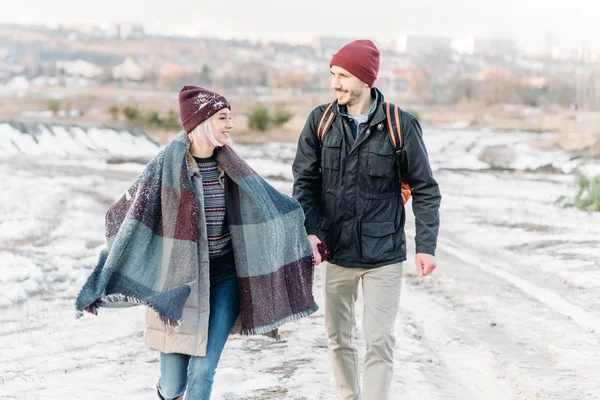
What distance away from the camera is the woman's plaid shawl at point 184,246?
3457mm

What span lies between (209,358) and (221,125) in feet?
3.38

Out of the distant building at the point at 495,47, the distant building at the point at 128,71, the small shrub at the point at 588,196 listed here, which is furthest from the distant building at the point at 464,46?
the small shrub at the point at 588,196

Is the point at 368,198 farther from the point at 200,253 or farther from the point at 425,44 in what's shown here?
the point at 425,44

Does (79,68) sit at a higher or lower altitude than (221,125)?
lower

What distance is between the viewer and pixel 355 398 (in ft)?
13.8

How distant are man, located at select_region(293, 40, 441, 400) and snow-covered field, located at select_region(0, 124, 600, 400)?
1080mm

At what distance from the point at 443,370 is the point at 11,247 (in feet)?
22.7

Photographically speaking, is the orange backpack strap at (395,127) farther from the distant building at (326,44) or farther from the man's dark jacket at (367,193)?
the distant building at (326,44)

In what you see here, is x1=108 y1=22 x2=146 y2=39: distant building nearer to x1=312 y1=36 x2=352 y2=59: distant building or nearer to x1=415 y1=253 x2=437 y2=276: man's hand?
x1=312 y1=36 x2=352 y2=59: distant building

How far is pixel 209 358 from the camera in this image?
357 centimetres

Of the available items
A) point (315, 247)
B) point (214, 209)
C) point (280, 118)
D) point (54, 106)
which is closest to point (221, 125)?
point (214, 209)

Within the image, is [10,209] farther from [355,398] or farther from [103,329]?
[355,398]

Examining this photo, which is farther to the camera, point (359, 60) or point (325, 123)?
point (325, 123)

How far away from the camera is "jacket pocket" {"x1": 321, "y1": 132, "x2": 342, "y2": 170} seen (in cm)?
402
